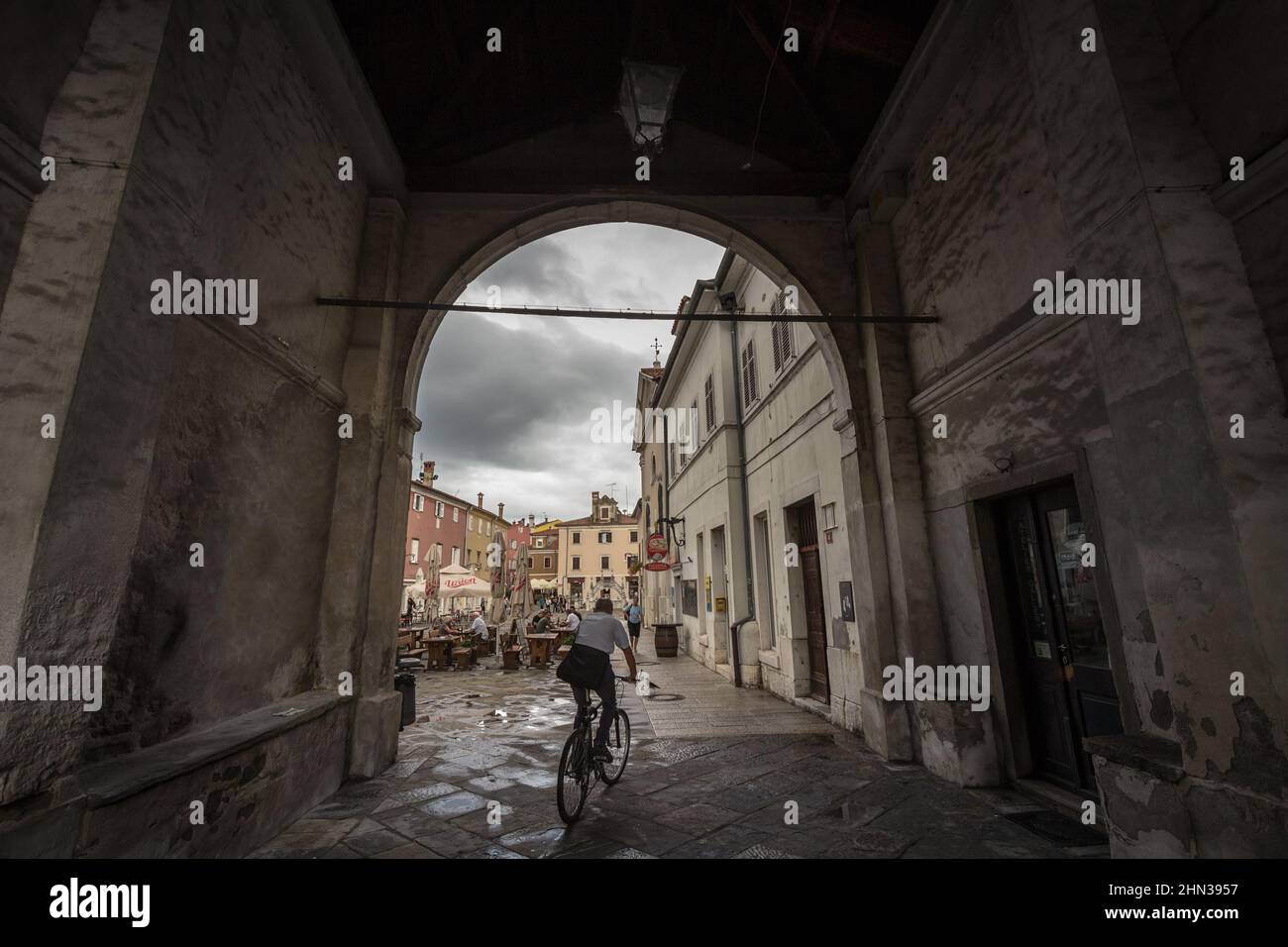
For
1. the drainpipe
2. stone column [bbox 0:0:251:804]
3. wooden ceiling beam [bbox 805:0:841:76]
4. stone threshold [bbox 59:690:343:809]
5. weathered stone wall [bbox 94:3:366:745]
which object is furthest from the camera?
the drainpipe

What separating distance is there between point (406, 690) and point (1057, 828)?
21.1 feet

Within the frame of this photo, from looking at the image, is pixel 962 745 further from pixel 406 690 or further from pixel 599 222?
pixel 599 222

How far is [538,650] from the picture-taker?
544 inches

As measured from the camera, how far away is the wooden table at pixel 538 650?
1381cm

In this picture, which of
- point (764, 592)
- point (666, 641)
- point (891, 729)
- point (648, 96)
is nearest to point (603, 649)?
point (891, 729)

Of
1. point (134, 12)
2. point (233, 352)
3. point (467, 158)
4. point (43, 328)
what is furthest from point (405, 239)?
point (43, 328)

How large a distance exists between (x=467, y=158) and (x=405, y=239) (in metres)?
1.35

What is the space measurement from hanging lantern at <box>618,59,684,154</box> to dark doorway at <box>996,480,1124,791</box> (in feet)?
15.3

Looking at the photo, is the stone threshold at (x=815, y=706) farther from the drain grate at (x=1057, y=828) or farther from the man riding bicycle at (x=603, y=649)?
the man riding bicycle at (x=603, y=649)

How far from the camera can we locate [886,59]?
5.56 metres

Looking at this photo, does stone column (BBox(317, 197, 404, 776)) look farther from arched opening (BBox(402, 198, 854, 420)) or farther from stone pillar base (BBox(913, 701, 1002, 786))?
stone pillar base (BBox(913, 701, 1002, 786))

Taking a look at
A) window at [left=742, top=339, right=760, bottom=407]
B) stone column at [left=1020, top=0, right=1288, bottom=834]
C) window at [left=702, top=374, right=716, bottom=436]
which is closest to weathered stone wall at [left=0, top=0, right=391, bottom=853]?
stone column at [left=1020, top=0, right=1288, bottom=834]

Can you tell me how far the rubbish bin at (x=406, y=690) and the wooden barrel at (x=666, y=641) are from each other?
9.55 metres

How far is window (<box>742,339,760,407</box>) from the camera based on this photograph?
1113 centimetres
